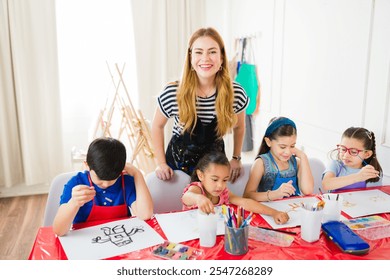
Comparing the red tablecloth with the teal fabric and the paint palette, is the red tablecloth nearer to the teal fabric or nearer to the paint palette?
the paint palette

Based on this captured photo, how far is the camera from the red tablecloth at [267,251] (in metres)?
1.00

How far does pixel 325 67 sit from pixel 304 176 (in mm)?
677

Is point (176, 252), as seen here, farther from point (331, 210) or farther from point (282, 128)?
point (282, 128)

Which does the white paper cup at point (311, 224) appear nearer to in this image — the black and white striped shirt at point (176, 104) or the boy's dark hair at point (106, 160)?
the boy's dark hair at point (106, 160)

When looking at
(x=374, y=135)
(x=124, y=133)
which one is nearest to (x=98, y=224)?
(x=374, y=135)

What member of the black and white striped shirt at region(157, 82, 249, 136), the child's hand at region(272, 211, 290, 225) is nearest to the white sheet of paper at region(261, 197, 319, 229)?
the child's hand at region(272, 211, 290, 225)

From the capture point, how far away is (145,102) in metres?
3.38

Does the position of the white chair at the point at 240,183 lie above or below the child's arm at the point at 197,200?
below

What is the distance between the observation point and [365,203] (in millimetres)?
1349

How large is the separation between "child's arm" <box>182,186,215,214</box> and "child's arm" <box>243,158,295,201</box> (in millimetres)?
221

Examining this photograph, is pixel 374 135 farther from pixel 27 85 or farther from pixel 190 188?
pixel 27 85

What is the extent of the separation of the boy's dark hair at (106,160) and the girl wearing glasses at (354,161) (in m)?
0.87

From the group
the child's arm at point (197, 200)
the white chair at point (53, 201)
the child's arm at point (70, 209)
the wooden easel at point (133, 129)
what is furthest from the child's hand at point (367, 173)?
the wooden easel at point (133, 129)

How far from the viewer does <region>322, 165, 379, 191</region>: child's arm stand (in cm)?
146
